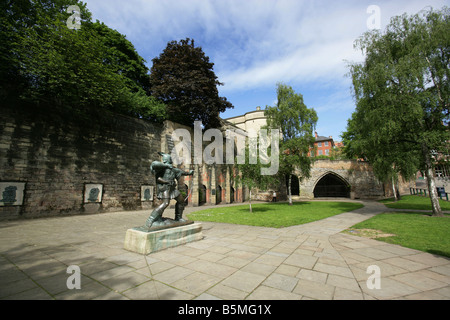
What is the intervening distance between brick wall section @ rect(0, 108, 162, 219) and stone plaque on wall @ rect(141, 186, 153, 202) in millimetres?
440

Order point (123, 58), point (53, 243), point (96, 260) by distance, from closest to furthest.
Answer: point (96, 260) → point (53, 243) → point (123, 58)

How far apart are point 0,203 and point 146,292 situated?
12.6 meters

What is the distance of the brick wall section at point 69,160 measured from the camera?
10.5 meters

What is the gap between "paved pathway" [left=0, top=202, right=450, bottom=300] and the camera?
8.69 ft

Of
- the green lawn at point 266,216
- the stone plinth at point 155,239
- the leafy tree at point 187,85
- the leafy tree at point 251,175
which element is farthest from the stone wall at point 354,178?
the stone plinth at point 155,239

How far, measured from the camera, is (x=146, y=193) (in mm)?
16594

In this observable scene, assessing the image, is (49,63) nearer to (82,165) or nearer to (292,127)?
(82,165)

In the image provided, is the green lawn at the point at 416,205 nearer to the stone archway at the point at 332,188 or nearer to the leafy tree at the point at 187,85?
the stone archway at the point at 332,188

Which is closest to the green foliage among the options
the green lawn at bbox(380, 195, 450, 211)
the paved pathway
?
the paved pathway

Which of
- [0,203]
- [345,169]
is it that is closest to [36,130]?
[0,203]

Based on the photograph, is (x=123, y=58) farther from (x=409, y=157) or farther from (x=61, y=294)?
(x=409, y=157)

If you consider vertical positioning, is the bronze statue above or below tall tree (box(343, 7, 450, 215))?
below

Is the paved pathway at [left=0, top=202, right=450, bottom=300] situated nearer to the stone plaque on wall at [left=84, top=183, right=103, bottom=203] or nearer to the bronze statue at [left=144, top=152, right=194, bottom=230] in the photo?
the bronze statue at [left=144, top=152, right=194, bottom=230]

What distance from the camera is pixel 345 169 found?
27.5 m
